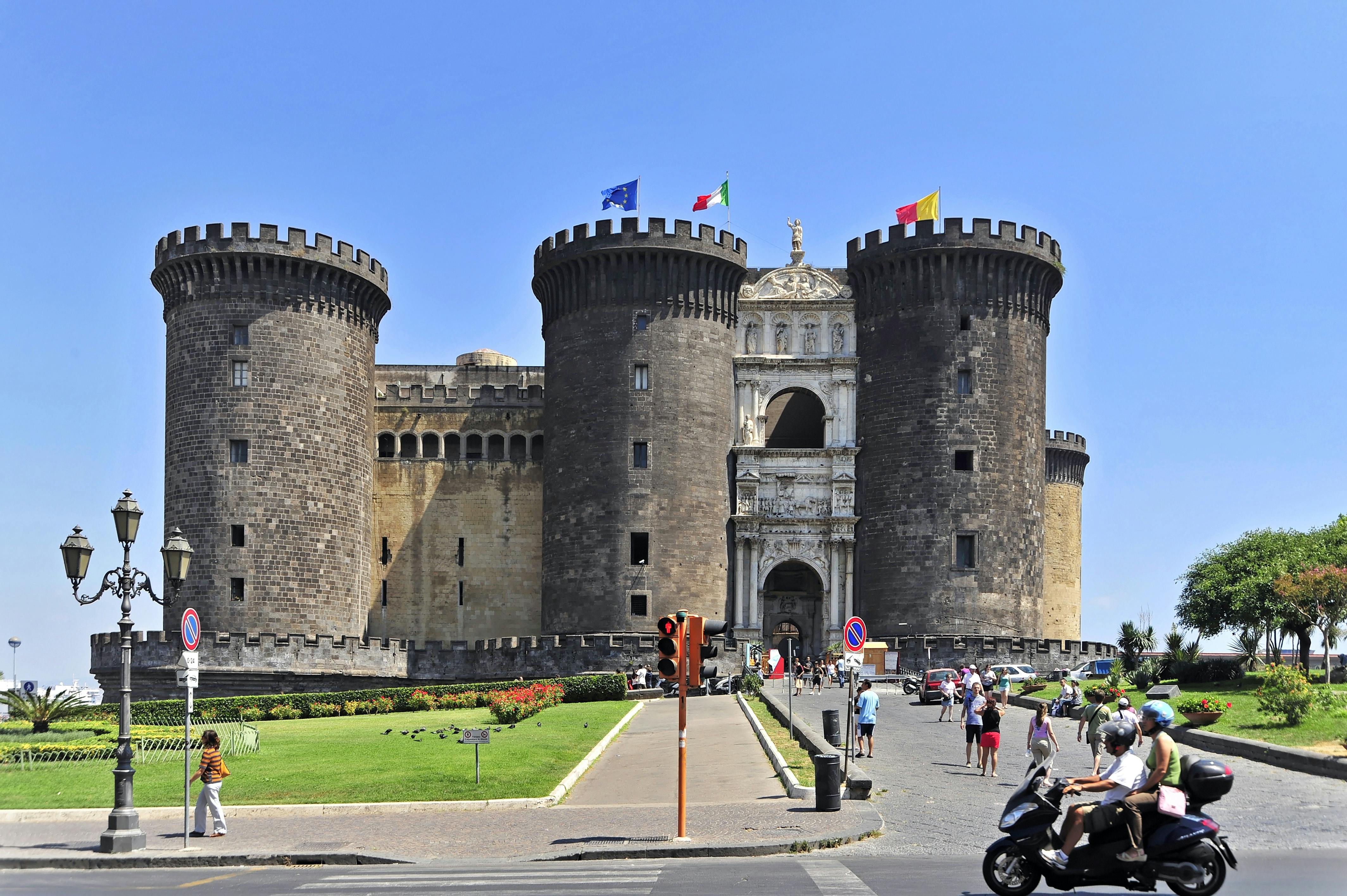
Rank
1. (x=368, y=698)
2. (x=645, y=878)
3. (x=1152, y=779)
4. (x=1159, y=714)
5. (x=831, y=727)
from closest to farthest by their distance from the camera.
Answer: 1. (x=1152, y=779)
2. (x=1159, y=714)
3. (x=645, y=878)
4. (x=831, y=727)
5. (x=368, y=698)

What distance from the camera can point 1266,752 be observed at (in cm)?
2795

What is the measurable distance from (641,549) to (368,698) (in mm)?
14892

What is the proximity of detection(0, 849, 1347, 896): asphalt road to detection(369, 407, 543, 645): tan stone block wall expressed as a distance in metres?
46.6

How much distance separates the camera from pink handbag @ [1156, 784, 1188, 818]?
14.9 m

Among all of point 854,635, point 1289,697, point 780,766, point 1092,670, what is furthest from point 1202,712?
point 1092,670

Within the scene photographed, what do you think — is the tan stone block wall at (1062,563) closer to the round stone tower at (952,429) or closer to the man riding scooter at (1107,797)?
the round stone tower at (952,429)

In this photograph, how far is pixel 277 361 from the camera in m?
60.1

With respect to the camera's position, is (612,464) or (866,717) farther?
(612,464)

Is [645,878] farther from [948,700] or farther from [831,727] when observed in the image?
[948,700]

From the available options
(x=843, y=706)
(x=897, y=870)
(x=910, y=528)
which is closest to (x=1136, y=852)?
(x=897, y=870)

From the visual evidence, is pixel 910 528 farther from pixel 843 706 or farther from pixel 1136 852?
pixel 1136 852

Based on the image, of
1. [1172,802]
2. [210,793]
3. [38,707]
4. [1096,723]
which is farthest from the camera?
[38,707]

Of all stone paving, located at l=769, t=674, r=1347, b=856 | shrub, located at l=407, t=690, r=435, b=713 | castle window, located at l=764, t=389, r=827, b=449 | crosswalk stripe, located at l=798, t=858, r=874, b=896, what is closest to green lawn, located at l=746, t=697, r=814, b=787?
stone paving, located at l=769, t=674, r=1347, b=856

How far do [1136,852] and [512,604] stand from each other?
5305cm
